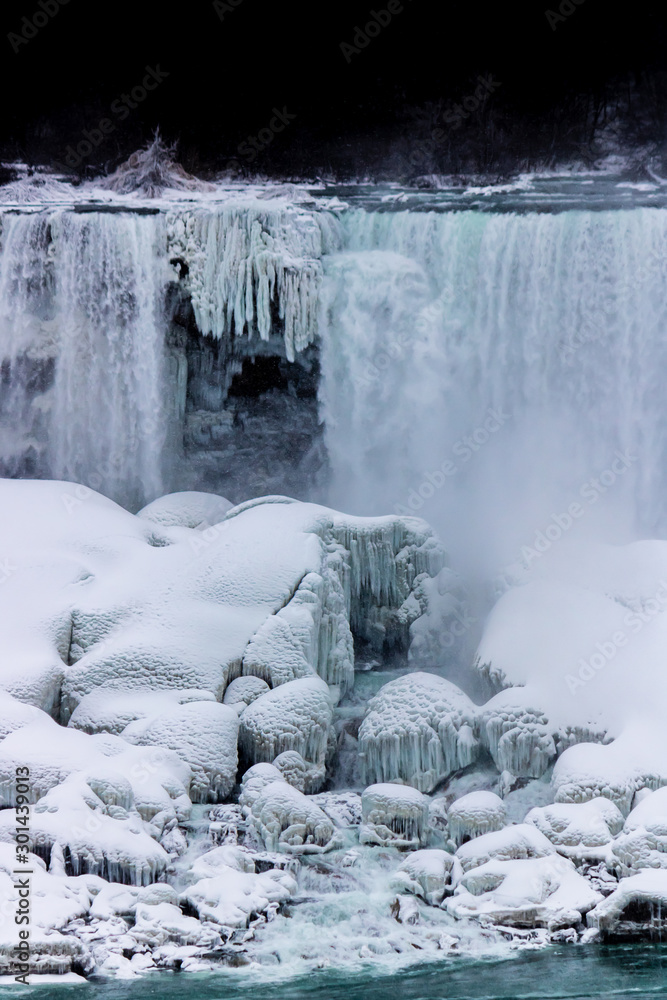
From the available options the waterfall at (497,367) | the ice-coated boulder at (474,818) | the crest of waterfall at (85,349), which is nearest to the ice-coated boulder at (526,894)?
the ice-coated boulder at (474,818)

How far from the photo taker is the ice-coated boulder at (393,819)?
9.91 meters

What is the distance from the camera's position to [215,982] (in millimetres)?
7715

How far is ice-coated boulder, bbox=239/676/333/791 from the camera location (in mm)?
10820

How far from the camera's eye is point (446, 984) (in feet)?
25.3

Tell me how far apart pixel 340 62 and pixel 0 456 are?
1320 cm

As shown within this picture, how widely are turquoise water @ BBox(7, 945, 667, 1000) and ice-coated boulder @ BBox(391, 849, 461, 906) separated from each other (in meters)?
0.96

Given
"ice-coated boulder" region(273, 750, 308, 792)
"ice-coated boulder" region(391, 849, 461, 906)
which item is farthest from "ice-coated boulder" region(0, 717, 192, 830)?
"ice-coated boulder" region(391, 849, 461, 906)

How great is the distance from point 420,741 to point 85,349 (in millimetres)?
9029

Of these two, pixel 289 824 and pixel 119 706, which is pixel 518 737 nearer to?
pixel 289 824

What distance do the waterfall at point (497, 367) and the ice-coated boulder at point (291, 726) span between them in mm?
5916

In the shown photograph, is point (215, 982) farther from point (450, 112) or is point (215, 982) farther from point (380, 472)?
point (450, 112)

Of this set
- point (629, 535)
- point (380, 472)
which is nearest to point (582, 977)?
point (629, 535)

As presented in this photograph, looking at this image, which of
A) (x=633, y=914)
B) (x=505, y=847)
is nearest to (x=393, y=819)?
(x=505, y=847)

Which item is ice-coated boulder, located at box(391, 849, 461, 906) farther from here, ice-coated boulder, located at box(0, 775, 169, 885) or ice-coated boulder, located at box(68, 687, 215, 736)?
ice-coated boulder, located at box(68, 687, 215, 736)
